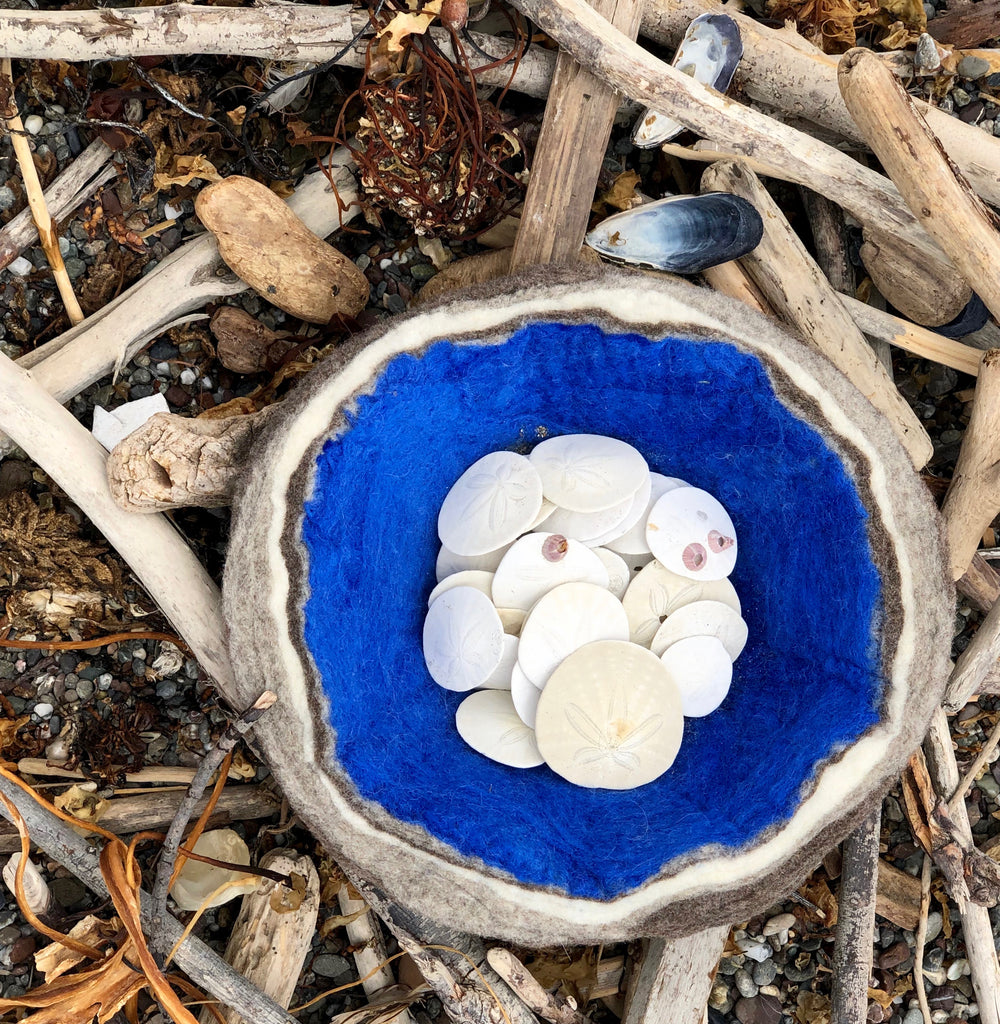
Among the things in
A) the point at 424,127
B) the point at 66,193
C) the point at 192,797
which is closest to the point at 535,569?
the point at 192,797

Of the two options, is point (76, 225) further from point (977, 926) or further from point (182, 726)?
point (977, 926)

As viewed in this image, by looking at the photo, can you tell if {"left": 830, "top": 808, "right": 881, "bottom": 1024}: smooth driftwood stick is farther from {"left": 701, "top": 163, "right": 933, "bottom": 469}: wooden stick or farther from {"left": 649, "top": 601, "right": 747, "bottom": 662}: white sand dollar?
{"left": 701, "top": 163, "right": 933, "bottom": 469}: wooden stick

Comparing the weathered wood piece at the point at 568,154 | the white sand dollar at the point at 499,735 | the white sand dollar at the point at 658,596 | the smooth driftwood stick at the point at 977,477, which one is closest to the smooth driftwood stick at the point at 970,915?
the smooth driftwood stick at the point at 977,477

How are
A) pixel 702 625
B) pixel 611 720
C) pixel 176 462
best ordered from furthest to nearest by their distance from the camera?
Answer: pixel 702 625
pixel 611 720
pixel 176 462

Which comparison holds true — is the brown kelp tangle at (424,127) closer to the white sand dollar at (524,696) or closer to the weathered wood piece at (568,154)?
the weathered wood piece at (568,154)

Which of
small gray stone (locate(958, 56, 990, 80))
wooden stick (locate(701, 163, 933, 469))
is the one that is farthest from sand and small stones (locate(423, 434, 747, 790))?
small gray stone (locate(958, 56, 990, 80))

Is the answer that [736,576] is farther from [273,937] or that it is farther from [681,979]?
[273,937]

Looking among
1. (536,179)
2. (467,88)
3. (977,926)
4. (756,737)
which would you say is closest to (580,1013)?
(756,737)
